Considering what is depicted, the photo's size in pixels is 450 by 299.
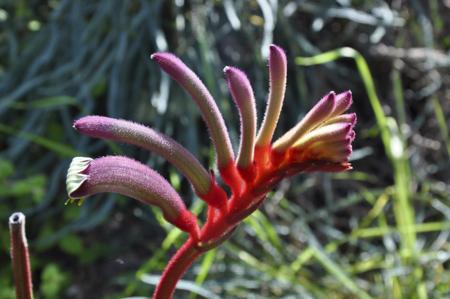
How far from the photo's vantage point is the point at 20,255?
2.11 feet

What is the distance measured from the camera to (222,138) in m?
0.64

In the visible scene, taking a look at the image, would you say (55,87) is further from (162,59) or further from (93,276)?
(162,59)

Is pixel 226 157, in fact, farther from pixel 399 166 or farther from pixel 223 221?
pixel 399 166

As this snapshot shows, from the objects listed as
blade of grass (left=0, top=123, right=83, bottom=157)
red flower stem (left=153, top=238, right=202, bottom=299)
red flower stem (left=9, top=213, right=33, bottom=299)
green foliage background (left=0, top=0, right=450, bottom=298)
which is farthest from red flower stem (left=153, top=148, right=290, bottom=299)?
blade of grass (left=0, top=123, right=83, bottom=157)

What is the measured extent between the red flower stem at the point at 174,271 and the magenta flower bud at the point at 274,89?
10cm

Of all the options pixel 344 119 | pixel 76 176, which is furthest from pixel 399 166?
pixel 76 176

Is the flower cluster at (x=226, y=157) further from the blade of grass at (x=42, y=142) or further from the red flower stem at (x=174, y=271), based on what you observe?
the blade of grass at (x=42, y=142)

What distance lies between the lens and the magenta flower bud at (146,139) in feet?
1.93

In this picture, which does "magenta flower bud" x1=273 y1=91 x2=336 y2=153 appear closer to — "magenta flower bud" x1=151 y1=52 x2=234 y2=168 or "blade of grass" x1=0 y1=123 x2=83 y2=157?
"magenta flower bud" x1=151 y1=52 x2=234 y2=168

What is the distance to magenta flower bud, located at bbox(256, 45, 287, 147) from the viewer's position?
625 mm

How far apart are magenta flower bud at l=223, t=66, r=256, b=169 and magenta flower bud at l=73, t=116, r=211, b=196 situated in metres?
0.03

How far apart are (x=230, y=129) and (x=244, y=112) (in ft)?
4.79

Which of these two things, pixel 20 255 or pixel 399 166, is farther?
pixel 399 166

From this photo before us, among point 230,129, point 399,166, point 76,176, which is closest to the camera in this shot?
point 76,176
